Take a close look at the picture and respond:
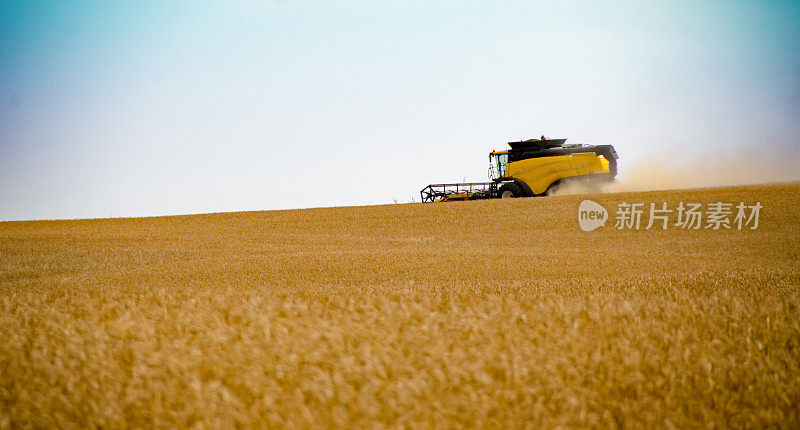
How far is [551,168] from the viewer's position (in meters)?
18.5

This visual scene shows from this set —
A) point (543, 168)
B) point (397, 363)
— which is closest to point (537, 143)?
point (543, 168)

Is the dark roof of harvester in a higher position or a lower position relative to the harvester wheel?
higher

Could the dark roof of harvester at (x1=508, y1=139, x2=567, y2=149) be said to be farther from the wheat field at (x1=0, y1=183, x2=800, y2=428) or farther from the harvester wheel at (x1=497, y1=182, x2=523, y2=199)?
the wheat field at (x1=0, y1=183, x2=800, y2=428)

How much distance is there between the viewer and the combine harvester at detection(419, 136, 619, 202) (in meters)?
18.1

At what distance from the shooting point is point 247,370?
1334mm

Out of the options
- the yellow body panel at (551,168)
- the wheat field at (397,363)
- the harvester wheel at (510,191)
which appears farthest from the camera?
the harvester wheel at (510,191)

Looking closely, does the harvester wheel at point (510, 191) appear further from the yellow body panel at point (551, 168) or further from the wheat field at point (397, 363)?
the wheat field at point (397, 363)

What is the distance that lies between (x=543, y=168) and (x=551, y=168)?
0.27 meters

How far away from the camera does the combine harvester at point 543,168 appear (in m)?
18.1

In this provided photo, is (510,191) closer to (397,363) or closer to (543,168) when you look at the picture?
(543,168)

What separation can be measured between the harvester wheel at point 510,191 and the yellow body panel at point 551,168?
0.29 metres

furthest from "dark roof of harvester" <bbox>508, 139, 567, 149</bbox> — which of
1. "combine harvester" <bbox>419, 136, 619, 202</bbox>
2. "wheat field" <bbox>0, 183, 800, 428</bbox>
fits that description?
"wheat field" <bbox>0, 183, 800, 428</bbox>

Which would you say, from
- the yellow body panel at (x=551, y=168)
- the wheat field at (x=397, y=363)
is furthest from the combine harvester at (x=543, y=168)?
the wheat field at (x=397, y=363)

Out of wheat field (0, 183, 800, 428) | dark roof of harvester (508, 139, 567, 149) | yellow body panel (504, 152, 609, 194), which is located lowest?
wheat field (0, 183, 800, 428)
